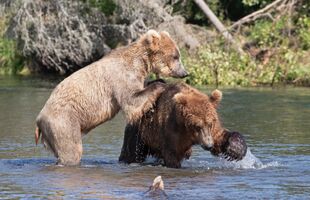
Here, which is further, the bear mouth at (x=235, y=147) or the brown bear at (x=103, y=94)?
the brown bear at (x=103, y=94)

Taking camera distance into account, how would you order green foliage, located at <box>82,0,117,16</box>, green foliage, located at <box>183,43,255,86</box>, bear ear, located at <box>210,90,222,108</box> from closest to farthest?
bear ear, located at <box>210,90,222,108</box>
green foliage, located at <box>183,43,255,86</box>
green foliage, located at <box>82,0,117,16</box>

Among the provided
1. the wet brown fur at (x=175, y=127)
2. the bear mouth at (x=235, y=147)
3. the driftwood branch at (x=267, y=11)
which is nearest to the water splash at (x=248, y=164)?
the bear mouth at (x=235, y=147)

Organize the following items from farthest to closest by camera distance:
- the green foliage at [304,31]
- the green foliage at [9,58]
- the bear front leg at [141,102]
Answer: the green foliage at [9,58] < the green foliage at [304,31] < the bear front leg at [141,102]

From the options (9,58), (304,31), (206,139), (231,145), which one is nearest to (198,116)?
(206,139)

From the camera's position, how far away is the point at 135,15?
28.1 metres

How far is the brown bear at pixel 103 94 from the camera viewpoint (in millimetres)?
10578

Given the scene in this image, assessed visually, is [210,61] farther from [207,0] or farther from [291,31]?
[207,0]

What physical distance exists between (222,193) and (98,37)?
2090cm

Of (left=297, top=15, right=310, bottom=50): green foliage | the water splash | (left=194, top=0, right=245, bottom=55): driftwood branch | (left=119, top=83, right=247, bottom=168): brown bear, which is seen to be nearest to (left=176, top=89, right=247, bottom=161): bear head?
(left=119, top=83, right=247, bottom=168): brown bear

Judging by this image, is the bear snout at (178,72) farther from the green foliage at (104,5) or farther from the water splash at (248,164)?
the green foliage at (104,5)

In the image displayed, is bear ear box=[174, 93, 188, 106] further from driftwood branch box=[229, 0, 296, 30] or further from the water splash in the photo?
driftwood branch box=[229, 0, 296, 30]

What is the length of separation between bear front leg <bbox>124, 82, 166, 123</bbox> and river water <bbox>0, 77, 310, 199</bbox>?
0.67 metres

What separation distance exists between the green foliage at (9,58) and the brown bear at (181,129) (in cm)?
2150

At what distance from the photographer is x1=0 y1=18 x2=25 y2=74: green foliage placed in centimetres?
3189
